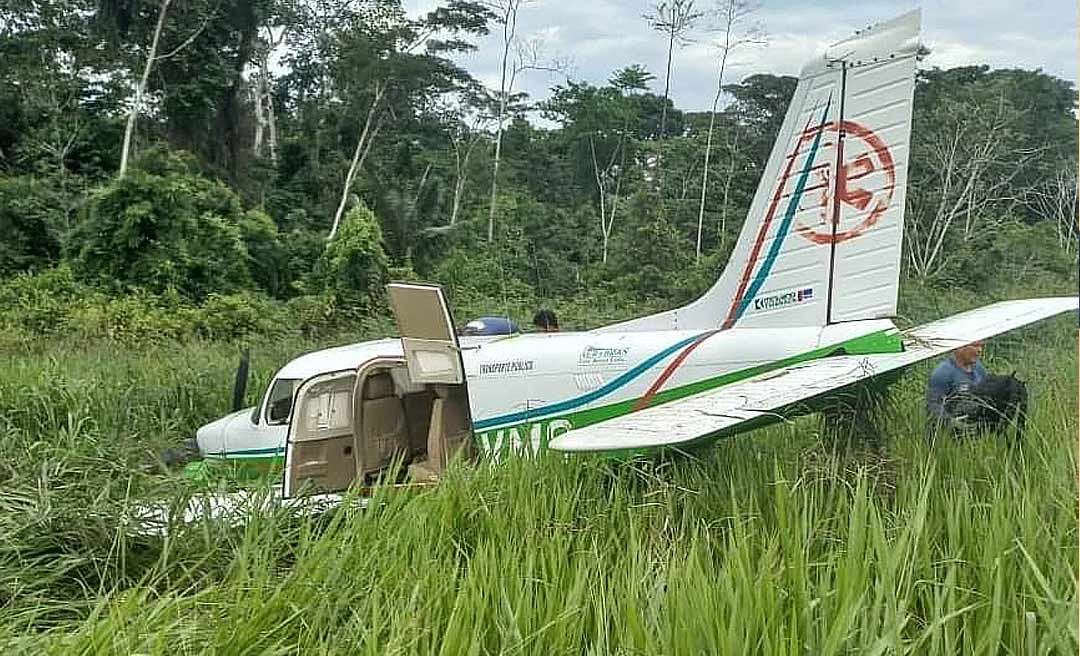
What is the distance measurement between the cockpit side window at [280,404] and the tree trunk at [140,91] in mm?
15387

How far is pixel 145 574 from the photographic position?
10.7ft

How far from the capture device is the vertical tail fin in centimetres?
545

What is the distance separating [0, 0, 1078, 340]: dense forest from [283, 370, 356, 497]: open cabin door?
8.29 meters

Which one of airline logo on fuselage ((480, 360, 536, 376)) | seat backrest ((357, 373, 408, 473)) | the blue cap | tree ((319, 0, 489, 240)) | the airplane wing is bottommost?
seat backrest ((357, 373, 408, 473))

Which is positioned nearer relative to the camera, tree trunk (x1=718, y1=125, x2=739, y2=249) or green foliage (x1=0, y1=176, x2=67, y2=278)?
green foliage (x1=0, y1=176, x2=67, y2=278)

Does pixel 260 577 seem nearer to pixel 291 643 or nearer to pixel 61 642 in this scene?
pixel 291 643

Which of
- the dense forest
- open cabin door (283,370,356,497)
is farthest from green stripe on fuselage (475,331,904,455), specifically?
the dense forest

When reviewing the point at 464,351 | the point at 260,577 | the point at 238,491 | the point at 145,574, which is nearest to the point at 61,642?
the point at 260,577

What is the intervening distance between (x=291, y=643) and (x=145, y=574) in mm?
949

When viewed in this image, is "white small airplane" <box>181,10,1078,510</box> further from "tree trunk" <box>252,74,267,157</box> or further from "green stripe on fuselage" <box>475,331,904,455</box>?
"tree trunk" <box>252,74,267,157</box>

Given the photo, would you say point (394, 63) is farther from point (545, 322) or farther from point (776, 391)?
point (776, 391)

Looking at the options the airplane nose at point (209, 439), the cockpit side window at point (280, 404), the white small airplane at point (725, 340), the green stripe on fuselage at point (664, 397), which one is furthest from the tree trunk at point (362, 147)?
the green stripe on fuselage at point (664, 397)

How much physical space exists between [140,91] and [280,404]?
17881 mm

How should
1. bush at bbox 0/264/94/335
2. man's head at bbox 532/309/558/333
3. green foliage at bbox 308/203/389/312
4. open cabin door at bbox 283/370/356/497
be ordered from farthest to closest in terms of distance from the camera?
1. green foliage at bbox 308/203/389/312
2. bush at bbox 0/264/94/335
3. man's head at bbox 532/309/558/333
4. open cabin door at bbox 283/370/356/497
